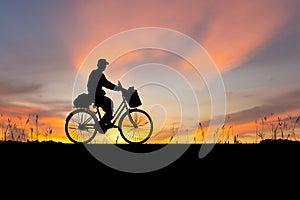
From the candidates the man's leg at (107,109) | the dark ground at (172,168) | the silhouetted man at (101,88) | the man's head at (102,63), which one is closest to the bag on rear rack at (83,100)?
the silhouetted man at (101,88)

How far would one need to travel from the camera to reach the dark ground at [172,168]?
6.11m

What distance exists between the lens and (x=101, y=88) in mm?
13406

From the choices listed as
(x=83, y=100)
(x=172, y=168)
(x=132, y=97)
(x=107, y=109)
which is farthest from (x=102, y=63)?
(x=172, y=168)

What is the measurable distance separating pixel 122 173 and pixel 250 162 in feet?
7.32

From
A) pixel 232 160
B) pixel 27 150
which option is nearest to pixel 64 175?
pixel 27 150

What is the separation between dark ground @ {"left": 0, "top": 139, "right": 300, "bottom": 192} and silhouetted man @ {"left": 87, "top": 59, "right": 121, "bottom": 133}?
16.8 ft

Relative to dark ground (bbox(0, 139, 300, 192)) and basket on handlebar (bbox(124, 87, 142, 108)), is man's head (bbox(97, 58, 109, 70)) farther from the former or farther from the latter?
dark ground (bbox(0, 139, 300, 192))

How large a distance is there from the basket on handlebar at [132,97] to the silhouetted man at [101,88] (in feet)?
1.22

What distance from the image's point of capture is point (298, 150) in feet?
27.1

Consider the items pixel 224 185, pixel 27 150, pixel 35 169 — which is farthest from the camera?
pixel 27 150

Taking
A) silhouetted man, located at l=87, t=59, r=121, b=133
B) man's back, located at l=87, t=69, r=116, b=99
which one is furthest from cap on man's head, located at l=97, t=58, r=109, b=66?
man's back, located at l=87, t=69, r=116, b=99

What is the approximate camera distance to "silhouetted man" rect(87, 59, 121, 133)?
13.2 metres

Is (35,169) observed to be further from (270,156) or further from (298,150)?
(298,150)

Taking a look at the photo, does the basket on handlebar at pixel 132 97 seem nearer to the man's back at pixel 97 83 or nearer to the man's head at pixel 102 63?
the man's back at pixel 97 83
